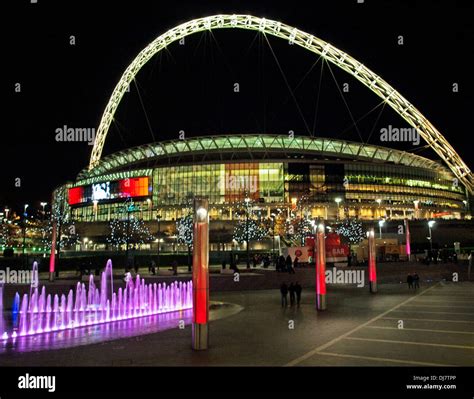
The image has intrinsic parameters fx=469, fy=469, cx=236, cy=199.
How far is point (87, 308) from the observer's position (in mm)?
24047

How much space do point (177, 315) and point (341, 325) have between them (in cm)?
796

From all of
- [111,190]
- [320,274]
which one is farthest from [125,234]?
[320,274]

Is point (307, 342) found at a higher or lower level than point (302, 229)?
lower

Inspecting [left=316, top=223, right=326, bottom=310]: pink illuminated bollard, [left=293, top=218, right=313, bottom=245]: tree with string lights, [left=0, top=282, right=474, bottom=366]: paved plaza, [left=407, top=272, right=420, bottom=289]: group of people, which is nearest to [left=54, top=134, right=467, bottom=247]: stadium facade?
[left=293, top=218, right=313, bottom=245]: tree with string lights

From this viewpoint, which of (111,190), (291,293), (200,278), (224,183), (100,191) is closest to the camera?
(200,278)

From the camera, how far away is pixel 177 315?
2191 centimetres

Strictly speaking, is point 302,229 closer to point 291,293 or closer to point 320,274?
point 291,293

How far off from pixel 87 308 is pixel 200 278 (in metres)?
12.5

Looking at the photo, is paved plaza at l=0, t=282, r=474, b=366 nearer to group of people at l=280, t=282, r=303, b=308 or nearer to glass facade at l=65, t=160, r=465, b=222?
group of people at l=280, t=282, r=303, b=308

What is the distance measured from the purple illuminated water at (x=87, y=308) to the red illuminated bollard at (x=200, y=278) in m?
6.84

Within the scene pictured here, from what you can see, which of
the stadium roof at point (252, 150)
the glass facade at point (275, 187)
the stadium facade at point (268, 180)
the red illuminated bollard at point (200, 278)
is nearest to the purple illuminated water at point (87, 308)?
the red illuminated bollard at point (200, 278)
